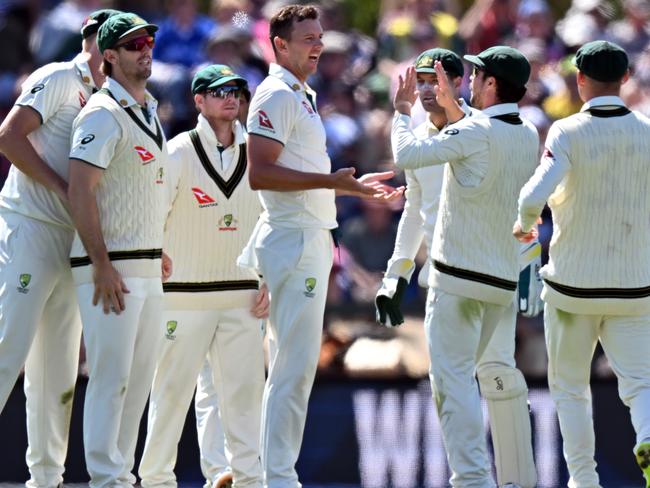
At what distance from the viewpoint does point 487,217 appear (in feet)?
22.9

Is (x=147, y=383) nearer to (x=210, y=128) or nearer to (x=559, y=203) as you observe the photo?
(x=210, y=128)

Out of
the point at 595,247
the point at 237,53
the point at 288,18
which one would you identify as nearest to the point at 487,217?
the point at 595,247

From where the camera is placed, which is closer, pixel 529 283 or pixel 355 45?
pixel 529 283

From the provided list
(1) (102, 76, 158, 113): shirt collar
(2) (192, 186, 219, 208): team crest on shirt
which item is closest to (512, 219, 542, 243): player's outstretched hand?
(2) (192, 186, 219, 208): team crest on shirt

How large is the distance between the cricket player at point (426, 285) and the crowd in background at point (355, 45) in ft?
10.3

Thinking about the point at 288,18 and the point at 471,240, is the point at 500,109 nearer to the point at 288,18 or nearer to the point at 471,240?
the point at 471,240

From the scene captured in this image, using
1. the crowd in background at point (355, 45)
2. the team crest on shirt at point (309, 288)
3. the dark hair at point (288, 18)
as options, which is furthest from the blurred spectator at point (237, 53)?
the team crest on shirt at point (309, 288)

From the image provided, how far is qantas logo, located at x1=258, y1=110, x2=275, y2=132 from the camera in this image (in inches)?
271

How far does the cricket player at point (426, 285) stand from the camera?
7395 millimetres

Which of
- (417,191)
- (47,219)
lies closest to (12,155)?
(47,219)

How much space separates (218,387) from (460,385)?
1.36m

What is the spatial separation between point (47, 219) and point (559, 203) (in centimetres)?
243

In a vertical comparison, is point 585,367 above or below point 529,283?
below

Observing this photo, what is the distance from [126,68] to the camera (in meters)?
6.96
